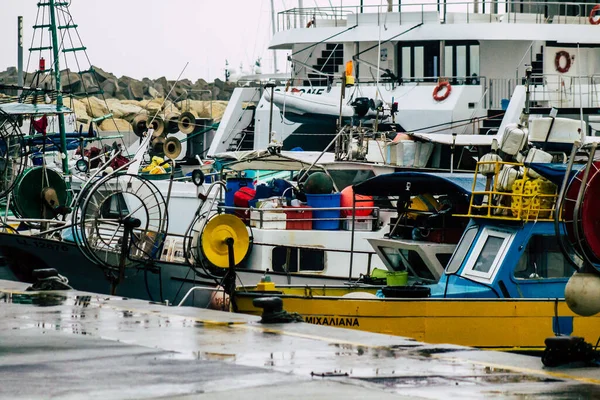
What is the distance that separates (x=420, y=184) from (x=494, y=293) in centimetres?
299

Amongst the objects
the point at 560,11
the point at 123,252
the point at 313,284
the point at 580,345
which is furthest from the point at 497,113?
the point at 580,345

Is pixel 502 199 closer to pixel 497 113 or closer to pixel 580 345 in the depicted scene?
pixel 580 345

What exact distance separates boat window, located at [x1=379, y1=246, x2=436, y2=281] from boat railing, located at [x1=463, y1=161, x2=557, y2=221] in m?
1.40

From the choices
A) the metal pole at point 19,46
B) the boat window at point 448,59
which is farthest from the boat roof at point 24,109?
the metal pole at point 19,46

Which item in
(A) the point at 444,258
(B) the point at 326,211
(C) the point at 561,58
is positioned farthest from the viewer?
(C) the point at 561,58

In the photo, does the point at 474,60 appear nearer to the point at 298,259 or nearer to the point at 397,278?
the point at 298,259

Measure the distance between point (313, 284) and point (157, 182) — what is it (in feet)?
24.0

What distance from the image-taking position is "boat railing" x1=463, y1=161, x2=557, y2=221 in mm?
15039

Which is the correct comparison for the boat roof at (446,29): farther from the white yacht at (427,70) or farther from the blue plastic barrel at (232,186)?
the blue plastic barrel at (232,186)

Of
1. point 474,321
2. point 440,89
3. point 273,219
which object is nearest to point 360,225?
point 273,219

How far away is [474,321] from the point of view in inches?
573

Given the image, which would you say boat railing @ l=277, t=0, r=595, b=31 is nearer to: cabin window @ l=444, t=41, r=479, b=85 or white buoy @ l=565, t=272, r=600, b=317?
cabin window @ l=444, t=41, r=479, b=85

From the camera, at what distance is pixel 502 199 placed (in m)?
15.6

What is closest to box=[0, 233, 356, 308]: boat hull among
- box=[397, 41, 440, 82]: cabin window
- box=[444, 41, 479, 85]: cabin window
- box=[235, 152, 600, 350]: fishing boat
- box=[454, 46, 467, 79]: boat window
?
box=[235, 152, 600, 350]: fishing boat
